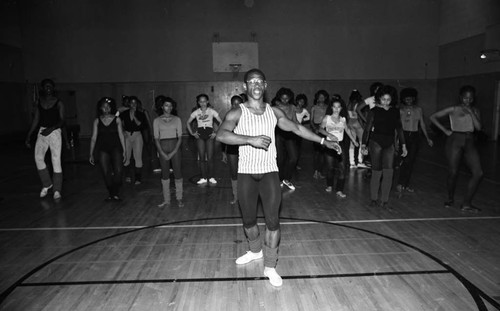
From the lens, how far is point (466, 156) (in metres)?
6.03

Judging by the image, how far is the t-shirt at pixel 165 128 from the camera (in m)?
6.39

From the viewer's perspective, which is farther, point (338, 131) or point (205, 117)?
→ point (205, 117)

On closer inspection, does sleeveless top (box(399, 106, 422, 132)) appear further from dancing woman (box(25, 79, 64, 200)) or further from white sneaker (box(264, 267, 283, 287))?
dancing woman (box(25, 79, 64, 200))

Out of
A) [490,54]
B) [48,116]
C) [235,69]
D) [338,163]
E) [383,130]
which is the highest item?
[490,54]

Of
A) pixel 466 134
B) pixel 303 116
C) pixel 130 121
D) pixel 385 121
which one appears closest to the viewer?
pixel 466 134

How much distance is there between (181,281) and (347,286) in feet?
5.30

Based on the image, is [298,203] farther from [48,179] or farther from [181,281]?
[48,179]

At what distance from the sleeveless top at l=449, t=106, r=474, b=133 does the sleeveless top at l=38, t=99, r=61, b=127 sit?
6.67 metres

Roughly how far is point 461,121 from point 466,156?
53 cm

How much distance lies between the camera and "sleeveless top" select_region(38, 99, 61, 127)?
7109mm

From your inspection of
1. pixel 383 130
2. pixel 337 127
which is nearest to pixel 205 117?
pixel 337 127

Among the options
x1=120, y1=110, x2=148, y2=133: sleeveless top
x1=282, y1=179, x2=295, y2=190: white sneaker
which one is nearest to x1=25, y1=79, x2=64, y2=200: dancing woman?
x1=120, y1=110, x2=148, y2=133: sleeveless top

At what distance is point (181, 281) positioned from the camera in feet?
13.0

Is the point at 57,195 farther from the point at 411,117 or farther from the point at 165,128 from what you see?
the point at 411,117
